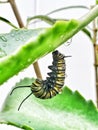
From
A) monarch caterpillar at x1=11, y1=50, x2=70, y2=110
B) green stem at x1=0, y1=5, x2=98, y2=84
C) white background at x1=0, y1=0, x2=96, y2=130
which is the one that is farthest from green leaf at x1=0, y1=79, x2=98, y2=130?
white background at x1=0, y1=0, x2=96, y2=130

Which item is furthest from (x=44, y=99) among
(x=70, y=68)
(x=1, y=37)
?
(x=70, y=68)

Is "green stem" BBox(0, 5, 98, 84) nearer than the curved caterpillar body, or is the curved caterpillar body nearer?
"green stem" BBox(0, 5, 98, 84)

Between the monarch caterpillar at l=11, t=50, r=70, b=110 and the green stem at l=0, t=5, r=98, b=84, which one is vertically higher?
the monarch caterpillar at l=11, t=50, r=70, b=110

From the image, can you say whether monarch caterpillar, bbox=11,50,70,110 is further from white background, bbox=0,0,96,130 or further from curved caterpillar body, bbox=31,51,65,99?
white background, bbox=0,0,96,130

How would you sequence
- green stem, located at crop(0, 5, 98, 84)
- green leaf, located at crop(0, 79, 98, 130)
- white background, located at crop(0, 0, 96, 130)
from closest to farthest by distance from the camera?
green stem, located at crop(0, 5, 98, 84) < green leaf, located at crop(0, 79, 98, 130) < white background, located at crop(0, 0, 96, 130)

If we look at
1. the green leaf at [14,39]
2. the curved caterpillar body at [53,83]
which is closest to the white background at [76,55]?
the curved caterpillar body at [53,83]

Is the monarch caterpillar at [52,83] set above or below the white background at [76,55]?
below

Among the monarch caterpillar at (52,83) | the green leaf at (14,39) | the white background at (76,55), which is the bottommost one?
the green leaf at (14,39)

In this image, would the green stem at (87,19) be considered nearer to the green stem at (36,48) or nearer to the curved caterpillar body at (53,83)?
the green stem at (36,48)
